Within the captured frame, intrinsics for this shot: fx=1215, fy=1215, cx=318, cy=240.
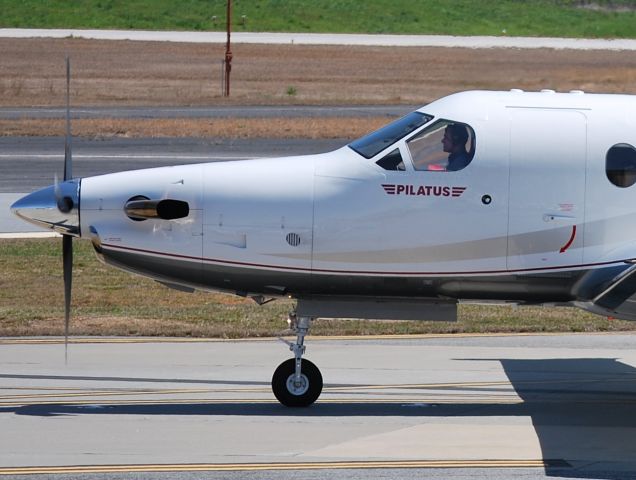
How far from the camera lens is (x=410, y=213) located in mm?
10523

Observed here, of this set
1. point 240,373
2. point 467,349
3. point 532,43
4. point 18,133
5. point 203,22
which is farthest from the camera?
point 203,22

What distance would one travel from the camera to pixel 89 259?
19.3 meters

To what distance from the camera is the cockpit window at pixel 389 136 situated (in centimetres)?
1061

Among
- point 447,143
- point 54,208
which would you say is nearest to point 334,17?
point 447,143

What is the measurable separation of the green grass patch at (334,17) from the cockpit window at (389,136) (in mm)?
63687

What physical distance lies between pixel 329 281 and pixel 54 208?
2.44 metres

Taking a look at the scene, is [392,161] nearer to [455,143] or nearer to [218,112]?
[455,143]

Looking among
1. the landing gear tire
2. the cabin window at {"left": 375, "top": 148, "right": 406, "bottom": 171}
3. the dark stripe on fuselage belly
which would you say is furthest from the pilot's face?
the landing gear tire

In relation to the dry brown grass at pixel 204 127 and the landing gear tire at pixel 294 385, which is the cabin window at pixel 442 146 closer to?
the landing gear tire at pixel 294 385

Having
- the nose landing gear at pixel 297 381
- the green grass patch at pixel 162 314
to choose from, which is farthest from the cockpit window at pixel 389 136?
the green grass patch at pixel 162 314

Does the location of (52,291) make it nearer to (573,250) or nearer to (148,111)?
(573,250)

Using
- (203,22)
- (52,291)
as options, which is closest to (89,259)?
(52,291)

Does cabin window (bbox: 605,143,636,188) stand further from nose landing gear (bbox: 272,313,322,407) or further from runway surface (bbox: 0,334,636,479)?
nose landing gear (bbox: 272,313,322,407)

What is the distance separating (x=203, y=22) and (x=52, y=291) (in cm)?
5927
